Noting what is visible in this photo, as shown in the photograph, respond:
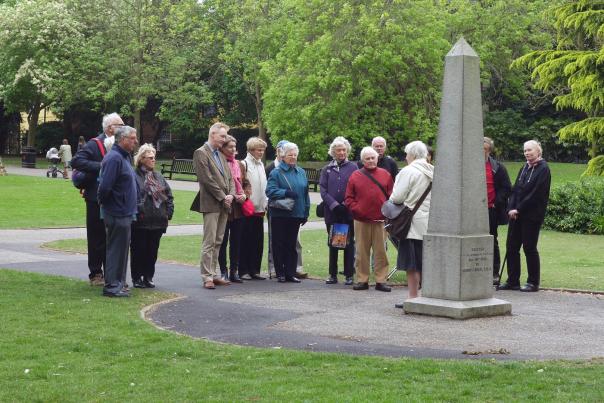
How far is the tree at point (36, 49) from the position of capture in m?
54.1

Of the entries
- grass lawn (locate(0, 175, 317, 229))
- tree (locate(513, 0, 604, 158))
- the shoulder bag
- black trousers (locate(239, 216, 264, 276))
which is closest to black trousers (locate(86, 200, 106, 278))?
black trousers (locate(239, 216, 264, 276))

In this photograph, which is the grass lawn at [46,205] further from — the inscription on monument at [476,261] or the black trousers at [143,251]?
the inscription on monument at [476,261]

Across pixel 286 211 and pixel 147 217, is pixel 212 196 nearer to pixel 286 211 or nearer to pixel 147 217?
pixel 147 217

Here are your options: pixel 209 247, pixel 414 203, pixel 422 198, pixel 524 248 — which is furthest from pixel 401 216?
pixel 209 247

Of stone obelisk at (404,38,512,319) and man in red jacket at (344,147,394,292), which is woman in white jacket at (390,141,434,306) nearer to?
stone obelisk at (404,38,512,319)

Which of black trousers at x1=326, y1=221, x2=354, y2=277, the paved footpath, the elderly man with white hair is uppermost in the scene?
the elderly man with white hair

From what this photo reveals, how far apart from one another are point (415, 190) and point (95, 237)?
4151 mm

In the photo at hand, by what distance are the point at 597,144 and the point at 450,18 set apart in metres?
14.5

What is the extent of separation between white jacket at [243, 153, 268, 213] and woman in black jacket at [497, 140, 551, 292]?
341 cm

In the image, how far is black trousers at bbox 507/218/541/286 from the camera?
13.6m

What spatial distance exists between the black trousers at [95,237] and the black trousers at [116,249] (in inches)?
30.0

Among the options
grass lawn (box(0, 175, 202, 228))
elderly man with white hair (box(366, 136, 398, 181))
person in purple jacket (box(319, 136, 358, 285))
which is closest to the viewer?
person in purple jacket (box(319, 136, 358, 285))

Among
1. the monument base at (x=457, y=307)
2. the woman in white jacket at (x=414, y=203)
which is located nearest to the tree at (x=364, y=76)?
the woman in white jacket at (x=414, y=203)

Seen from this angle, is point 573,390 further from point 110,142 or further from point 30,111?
point 30,111
